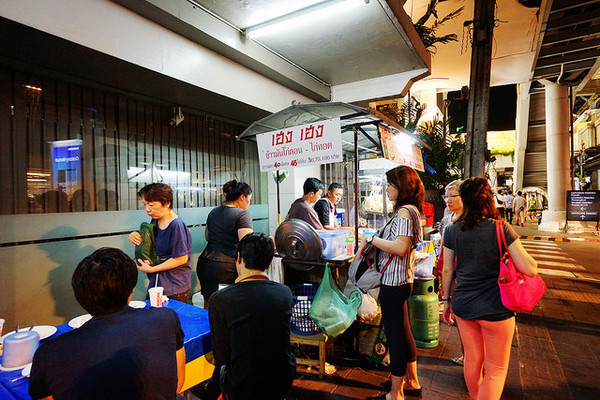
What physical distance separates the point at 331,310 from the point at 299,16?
4061 millimetres

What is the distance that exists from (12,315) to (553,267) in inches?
462

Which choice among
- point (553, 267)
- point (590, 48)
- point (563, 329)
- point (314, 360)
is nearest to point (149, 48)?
point (314, 360)

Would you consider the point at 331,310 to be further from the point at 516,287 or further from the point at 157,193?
the point at 157,193

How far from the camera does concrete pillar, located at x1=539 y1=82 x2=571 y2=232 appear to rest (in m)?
16.7

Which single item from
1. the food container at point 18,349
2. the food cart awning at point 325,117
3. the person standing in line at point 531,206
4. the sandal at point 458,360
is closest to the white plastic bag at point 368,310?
the sandal at point 458,360

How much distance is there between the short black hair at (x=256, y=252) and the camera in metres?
2.00

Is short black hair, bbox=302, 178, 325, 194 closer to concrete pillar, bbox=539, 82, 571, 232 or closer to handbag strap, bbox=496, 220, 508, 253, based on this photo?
handbag strap, bbox=496, 220, 508, 253

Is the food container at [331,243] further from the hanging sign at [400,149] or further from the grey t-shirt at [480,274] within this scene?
the grey t-shirt at [480,274]

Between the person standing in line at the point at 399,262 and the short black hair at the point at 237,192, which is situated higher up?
the short black hair at the point at 237,192

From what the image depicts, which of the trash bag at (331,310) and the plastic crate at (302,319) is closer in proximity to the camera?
the trash bag at (331,310)

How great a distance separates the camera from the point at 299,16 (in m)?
4.57

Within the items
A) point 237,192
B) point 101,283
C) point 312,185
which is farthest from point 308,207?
point 101,283

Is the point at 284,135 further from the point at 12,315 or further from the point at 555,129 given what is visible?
the point at 555,129

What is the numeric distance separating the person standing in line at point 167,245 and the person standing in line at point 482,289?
2595mm
